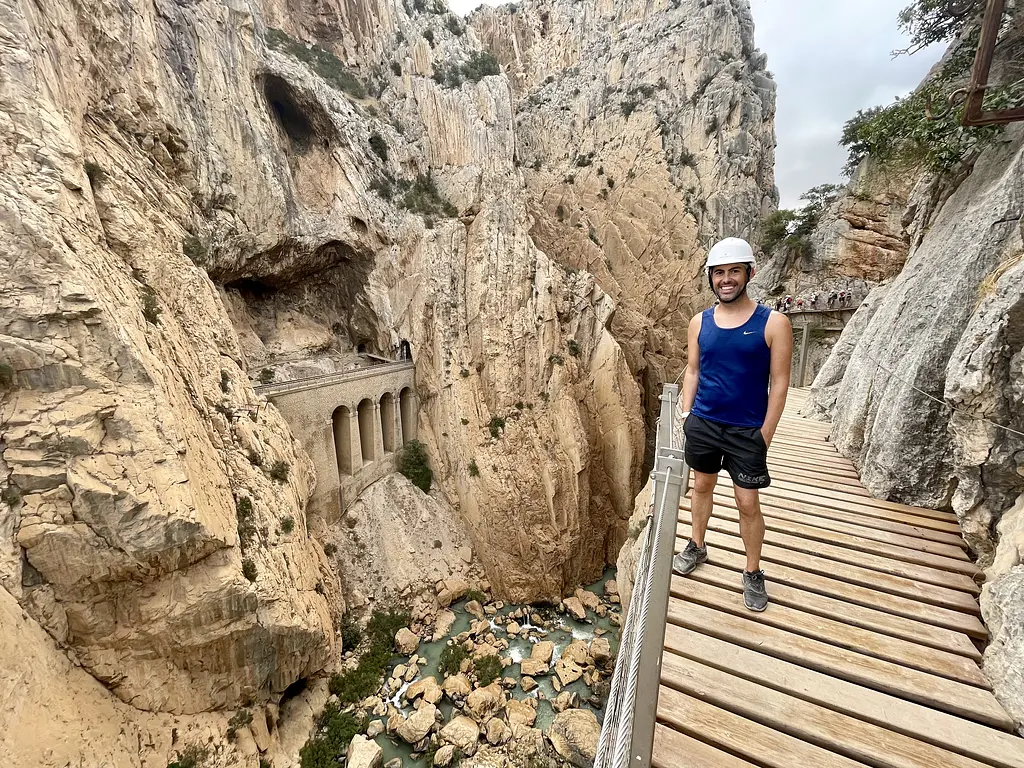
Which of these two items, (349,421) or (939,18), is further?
(349,421)

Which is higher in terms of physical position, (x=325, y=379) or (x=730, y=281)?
(x=730, y=281)

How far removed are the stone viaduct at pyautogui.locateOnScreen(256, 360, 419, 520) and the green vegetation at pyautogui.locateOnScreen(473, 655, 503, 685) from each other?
26.4 ft

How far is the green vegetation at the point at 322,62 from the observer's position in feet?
63.1

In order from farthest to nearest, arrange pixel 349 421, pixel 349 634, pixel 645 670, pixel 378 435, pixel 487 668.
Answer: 1. pixel 378 435
2. pixel 349 421
3. pixel 349 634
4. pixel 487 668
5. pixel 645 670

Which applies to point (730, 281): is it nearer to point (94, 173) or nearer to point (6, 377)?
point (6, 377)

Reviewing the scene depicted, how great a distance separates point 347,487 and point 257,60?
58.4 feet

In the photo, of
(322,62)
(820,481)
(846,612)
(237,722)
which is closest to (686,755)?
(846,612)

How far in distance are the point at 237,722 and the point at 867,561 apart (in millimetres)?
13474

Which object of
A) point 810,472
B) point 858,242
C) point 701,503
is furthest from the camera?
point 858,242

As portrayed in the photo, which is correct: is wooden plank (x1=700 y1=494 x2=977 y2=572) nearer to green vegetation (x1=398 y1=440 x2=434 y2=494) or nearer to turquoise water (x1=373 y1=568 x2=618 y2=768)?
turquoise water (x1=373 y1=568 x2=618 y2=768)

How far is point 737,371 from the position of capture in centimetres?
270

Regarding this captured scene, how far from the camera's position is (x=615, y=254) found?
2473cm

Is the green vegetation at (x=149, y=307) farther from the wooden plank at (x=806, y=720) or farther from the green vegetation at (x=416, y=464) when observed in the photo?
the wooden plank at (x=806, y=720)

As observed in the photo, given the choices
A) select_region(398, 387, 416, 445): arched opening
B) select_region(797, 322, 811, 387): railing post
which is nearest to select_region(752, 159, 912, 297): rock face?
select_region(797, 322, 811, 387): railing post
